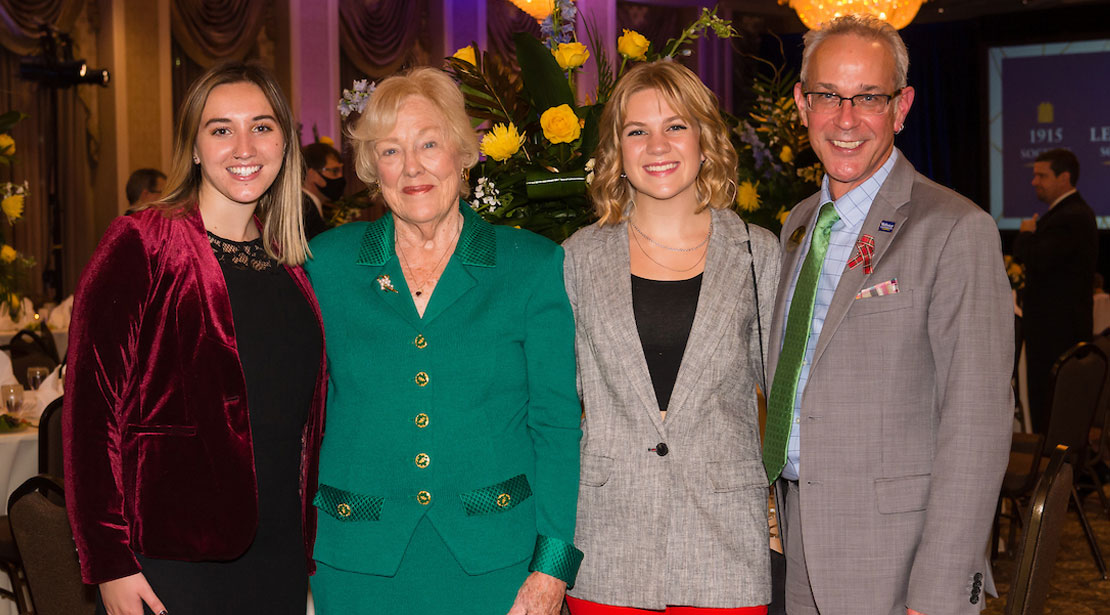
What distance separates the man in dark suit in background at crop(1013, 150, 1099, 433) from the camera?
22.5 ft

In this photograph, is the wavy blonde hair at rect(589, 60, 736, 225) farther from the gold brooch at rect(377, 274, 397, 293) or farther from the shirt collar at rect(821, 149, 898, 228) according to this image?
the gold brooch at rect(377, 274, 397, 293)

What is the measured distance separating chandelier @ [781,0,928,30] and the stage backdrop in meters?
5.46

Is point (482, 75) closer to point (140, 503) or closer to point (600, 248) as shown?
point (600, 248)

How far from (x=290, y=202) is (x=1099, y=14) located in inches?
417

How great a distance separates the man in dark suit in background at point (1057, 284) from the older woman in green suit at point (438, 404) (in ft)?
18.7

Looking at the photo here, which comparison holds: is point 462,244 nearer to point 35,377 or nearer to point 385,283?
point 385,283

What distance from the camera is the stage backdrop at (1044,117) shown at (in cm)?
1058

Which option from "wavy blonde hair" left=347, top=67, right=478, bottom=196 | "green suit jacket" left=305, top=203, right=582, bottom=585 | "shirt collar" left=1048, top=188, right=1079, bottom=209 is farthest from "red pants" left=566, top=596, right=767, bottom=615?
"shirt collar" left=1048, top=188, right=1079, bottom=209

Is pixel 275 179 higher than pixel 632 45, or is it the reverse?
pixel 632 45

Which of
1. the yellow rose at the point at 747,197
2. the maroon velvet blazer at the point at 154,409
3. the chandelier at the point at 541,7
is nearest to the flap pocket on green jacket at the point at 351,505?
the maroon velvet blazer at the point at 154,409

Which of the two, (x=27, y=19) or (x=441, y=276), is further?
(x=27, y=19)

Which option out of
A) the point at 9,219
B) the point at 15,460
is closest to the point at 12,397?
the point at 15,460

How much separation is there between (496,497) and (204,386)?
589 mm

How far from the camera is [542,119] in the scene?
255cm
